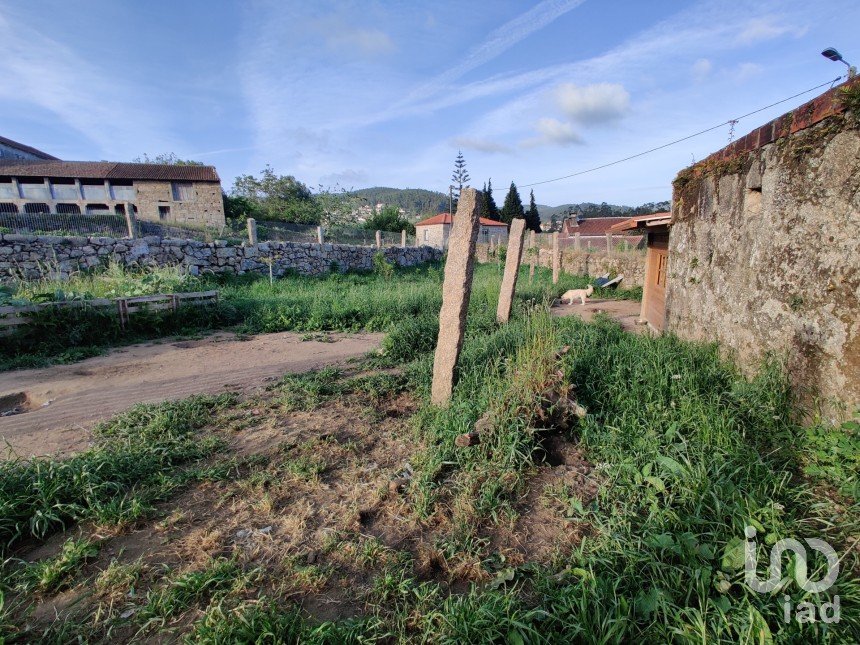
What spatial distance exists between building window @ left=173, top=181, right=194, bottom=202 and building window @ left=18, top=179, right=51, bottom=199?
843 centimetres

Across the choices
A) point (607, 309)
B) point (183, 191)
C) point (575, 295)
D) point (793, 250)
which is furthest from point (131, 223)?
point (183, 191)

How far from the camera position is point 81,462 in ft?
9.28

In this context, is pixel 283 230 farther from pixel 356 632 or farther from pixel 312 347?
pixel 356 632

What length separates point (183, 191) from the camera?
31.8m

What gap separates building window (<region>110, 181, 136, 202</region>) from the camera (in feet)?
102

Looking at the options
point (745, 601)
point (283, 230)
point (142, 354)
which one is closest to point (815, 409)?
point (745, 601)

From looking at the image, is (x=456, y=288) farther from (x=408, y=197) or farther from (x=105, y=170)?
(x=408, y=197)

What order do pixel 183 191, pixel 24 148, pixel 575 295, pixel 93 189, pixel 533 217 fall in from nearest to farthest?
pixel 575 295
pixel 93 189
pixel 183 191
pixel 24 148
pixel 533 217

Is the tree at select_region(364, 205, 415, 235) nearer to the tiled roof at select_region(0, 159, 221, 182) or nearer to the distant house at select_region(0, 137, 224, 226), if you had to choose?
the distant house at select_region(0, 137, 224, 226)

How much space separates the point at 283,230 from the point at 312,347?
12.9 meters

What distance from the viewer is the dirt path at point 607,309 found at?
9.01 metres

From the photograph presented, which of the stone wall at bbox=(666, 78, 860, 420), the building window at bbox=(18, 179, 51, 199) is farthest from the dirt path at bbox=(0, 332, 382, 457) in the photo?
the building window at bbox=(18, 179, 51, 199)

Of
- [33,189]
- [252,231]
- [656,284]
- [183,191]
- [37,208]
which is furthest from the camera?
[183,191]

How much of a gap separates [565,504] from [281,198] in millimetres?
39753
